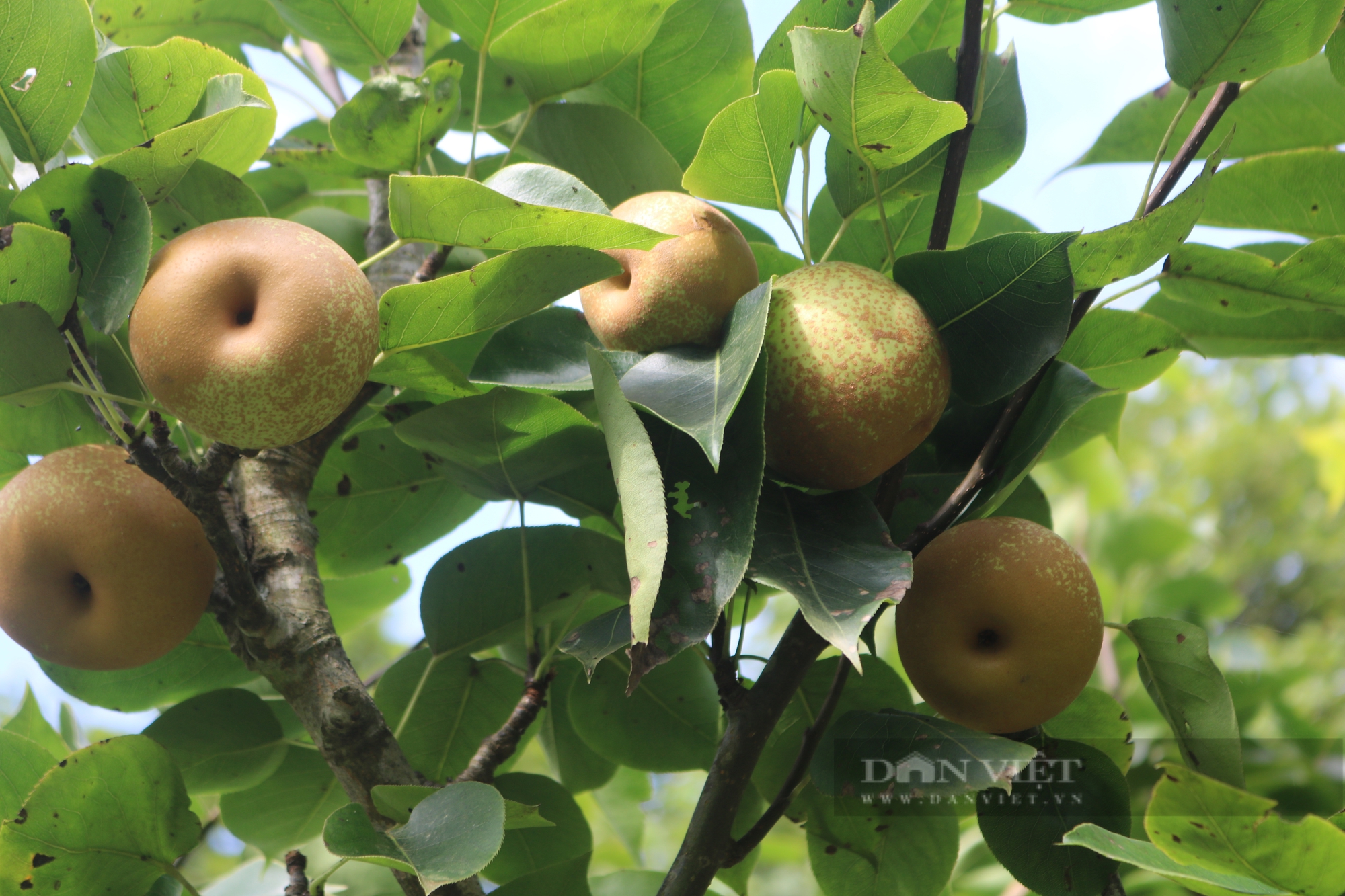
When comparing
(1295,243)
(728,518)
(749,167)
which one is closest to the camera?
(728,518)

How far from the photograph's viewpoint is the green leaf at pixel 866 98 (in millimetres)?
478

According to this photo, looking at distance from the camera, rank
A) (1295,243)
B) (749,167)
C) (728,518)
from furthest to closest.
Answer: (1295,243), (749,167), (728,518)

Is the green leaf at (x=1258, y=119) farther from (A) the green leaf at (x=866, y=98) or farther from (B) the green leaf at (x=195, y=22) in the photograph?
(B) the green leaf at (x=195, y=22)

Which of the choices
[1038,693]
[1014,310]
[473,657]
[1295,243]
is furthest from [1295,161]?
[473,657]

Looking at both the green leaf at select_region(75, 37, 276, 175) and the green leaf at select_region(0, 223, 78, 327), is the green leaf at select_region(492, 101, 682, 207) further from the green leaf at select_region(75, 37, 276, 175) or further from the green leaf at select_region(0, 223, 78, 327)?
the green leaf at select_region(0, 223, 78, 327)

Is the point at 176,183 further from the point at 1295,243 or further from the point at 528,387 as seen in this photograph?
the point at 1295,243

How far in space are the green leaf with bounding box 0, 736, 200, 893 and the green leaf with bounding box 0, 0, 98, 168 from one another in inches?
14.5

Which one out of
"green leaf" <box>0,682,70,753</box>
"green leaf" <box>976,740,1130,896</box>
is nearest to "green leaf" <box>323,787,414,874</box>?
"green leaf" <box>976,740,1130,896</box>

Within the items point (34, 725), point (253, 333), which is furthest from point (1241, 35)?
point (34, 725)

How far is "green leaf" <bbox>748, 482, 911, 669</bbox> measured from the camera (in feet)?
1.49

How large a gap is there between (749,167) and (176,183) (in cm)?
34

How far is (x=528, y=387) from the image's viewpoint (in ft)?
1.83

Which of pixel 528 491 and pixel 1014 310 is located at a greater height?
pixel 1014 310

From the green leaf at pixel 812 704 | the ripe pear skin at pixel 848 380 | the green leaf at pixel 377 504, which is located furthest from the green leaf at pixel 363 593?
the ripe pear skin at pixel 848 380
